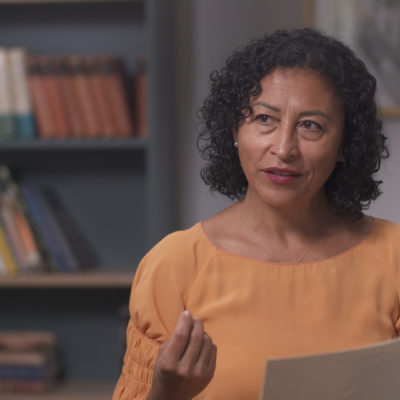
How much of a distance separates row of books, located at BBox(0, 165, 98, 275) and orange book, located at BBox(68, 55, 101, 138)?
0.97 feet

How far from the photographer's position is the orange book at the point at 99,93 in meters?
2.23

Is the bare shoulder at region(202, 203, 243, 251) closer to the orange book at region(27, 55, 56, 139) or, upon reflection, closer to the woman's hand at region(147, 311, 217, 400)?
the woman's hand at region(147, 311, 217, 400)

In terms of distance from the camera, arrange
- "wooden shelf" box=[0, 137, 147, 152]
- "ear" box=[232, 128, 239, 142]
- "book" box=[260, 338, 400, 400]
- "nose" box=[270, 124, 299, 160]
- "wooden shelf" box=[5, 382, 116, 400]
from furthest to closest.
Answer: "wooden shelf" box=[5, 382, 116, 400]
"wooden shelf" box=[0, 137, 147, 152]
"ear" box=[232, 128, 239, 142]
"nose" box=[270, 124, 299, 160]
"book" box=[260, 338, 400, 400]

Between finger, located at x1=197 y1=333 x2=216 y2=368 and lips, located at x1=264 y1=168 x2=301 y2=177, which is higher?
lips, located at x1=264 y1=168 x2=301 y2=177

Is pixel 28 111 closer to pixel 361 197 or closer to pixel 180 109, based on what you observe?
pixel 180 109

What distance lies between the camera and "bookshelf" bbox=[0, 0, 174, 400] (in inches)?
94.4

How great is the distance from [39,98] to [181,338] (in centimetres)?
153

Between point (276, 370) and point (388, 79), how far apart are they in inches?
68.3

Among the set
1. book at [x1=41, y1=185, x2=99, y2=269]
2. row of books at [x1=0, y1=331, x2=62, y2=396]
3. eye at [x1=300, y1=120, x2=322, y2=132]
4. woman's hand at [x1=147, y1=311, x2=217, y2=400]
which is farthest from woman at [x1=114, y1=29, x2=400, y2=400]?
row of books at [x1=0, y1=331, x2=62, y2=396]

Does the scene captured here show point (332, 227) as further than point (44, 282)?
No

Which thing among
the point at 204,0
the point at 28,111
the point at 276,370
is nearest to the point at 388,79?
the point at 204,0

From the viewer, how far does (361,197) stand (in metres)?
1.22

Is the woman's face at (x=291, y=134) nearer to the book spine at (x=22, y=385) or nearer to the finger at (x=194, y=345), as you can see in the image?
the finger at (x=194, y=345)

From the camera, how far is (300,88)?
3.52ft
